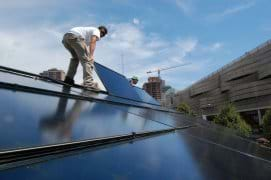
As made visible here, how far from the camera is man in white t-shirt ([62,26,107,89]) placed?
6.23 m

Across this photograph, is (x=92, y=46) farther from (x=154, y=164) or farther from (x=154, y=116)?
(x=154, y=164)

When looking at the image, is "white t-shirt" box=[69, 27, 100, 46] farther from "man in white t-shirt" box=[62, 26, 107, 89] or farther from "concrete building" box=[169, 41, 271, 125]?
"concrete building" box=[169, 41, 271, 125]

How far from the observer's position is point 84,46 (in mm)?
6375

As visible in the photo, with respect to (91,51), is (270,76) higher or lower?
higher

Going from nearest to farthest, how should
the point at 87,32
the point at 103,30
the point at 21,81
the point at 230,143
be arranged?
the point at 21,81
the point at 230,143
the point at 87,32
the point at 103,30

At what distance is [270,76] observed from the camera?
6500 cm

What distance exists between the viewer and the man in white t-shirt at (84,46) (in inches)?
245

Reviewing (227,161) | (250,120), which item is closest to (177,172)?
(227,161)

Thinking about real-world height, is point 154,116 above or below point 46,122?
above

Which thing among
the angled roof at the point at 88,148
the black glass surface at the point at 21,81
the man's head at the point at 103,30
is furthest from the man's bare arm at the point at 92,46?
the angled roof at the point at 88,148

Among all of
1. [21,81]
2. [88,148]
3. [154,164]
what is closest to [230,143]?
[154,164]

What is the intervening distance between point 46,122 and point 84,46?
4440 mm

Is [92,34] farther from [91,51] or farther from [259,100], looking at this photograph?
[259,100]

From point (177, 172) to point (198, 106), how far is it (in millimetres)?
102192
